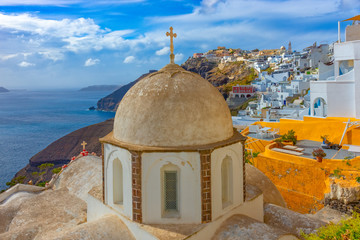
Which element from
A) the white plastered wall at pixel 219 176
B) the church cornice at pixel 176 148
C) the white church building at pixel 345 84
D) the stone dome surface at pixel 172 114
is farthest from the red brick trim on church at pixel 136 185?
the white church building at pixel 345 84

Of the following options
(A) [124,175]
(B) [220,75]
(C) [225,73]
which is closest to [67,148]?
(A) [124,175]

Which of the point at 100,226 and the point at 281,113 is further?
the point at 281,113

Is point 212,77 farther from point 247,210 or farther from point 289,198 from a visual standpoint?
point 247,210

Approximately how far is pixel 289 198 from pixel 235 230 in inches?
372

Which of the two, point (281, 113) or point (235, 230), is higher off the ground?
point (281, 113)

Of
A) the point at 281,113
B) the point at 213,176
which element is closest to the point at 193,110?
the point at 213,176

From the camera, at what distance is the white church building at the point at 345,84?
64.8 feet

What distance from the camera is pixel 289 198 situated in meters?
14.8

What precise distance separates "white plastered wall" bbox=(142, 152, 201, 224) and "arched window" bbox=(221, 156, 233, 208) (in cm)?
112

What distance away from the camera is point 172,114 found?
643cm

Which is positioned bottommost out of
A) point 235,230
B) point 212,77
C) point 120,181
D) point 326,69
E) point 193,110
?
point 235,230

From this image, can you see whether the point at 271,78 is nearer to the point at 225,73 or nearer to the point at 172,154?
the point at 225,73

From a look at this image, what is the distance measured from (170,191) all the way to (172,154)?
0.95m

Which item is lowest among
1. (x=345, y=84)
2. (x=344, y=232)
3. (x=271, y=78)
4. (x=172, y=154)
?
(x=344, y=232)
